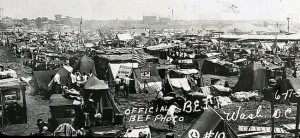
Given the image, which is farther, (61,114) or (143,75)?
(143,75)

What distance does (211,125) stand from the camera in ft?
22.7

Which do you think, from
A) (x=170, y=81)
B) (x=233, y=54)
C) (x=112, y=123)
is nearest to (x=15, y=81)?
(x=112, y=123)

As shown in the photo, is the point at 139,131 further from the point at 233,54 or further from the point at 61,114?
the point at 233,54

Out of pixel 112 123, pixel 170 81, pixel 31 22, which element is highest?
pixel 31 22

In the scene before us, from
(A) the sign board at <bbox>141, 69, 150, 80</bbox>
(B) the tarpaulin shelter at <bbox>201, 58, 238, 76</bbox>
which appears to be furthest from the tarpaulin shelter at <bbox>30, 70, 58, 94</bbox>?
(B) the tarpaulin shelter at <bbox>201, 58, 238, 76</bbox>

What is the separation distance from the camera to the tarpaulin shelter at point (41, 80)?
45.6 feet

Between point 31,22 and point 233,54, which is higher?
point 31,22

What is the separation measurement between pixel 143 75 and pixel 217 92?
3.53 metres

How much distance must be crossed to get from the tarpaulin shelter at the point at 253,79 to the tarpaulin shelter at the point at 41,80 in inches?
311

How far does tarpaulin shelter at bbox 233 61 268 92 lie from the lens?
45.2 feet

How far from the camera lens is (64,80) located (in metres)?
13.7

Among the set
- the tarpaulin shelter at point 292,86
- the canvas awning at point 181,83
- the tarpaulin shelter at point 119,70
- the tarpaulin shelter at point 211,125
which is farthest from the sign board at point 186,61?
the tarpaulin shelter at point 211,125

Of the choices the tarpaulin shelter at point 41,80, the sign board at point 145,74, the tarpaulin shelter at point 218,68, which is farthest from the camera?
the tarpaulin shelter at point 218,68

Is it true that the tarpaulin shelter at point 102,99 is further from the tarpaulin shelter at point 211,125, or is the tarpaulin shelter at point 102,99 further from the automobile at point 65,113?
the tarpaulin shelter at point 211,125
